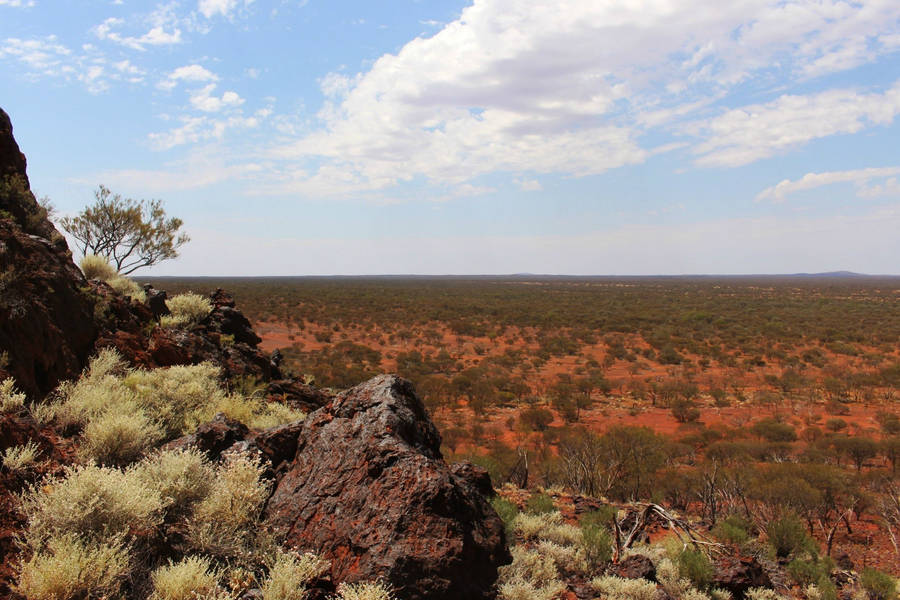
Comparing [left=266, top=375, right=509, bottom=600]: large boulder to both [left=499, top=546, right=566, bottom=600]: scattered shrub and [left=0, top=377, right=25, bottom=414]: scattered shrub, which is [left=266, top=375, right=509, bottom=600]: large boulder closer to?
[left=499, top=546, right=566, bottom=600]: scattered shrub

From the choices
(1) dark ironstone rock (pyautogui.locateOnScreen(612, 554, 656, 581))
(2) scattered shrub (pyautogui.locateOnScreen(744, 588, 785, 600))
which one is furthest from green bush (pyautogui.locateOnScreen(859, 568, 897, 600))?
(1) dark ironstone rock (pyautogui.locateOnScreen(612, 554, 656, 581))

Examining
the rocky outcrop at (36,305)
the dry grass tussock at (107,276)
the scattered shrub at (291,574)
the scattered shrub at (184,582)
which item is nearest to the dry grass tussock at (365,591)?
the scattered shrub at (291,574)

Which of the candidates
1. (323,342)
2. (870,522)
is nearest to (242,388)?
(870,522)

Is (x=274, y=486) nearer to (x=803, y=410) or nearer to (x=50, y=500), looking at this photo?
(x=50, y=500)

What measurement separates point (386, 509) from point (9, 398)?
145 inches

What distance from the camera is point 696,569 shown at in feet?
16.1

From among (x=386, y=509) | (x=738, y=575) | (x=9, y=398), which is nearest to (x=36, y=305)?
(x=9, y=398)

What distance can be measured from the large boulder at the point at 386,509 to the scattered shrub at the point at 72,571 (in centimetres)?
119

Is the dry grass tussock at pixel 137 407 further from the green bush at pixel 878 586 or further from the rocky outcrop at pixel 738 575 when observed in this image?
the green bush at pixel 878 586

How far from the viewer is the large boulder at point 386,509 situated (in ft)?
11.0

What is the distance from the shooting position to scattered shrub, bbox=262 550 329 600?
309cm

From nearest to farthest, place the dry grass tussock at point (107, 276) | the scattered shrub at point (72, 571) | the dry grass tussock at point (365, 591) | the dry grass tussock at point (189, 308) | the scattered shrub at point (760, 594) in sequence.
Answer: the scattered shrub at point (72, 571) → the dry grass tussock at point (365, 591) → the scattered shrub at point (760, 594) → the dry grass tussock at point (107, 276) → the dry grass tussock at point (189, 308)

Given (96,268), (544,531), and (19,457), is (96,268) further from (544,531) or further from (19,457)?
(544,531)

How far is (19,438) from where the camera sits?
12.7 ft
